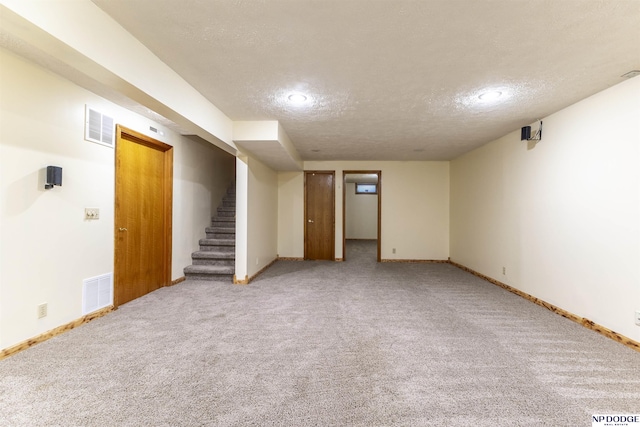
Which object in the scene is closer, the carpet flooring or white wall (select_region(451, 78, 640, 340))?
the carpet flooring

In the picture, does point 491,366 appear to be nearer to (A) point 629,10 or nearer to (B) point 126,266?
(A) point 629,10

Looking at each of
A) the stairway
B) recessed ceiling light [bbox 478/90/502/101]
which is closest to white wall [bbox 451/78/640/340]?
recessed ceiling light [bbox 478/90/502/101]

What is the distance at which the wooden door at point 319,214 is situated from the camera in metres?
6.38

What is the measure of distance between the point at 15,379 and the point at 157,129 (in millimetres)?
3055

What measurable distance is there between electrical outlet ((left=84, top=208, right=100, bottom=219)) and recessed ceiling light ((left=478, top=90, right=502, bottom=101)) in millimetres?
4194

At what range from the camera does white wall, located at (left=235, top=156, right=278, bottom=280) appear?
433 cm

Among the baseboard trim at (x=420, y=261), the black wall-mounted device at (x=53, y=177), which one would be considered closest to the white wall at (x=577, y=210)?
the baseboard trim at (x=420, y=261)

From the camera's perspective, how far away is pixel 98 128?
2863 mm

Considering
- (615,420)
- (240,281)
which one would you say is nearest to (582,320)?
(615,420)

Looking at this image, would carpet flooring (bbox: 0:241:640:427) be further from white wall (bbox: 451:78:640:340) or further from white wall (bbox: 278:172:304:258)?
white wall (bbox: 278:172:304:258)

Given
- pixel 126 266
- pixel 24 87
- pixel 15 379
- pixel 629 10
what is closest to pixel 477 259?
pixel 629 10

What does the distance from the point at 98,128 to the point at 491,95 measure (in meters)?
4.12

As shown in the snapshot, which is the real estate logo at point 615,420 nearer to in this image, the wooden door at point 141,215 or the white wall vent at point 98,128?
the wooden door at point 141,215

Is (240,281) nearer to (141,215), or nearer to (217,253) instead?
(217,253)
